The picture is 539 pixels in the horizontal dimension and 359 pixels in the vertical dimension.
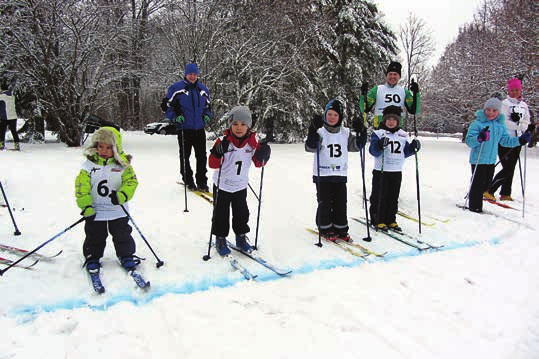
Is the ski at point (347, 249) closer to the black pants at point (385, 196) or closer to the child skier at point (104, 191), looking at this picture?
the black pants at point (385, 196)

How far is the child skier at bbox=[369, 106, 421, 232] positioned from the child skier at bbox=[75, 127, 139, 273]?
3226 millimetres

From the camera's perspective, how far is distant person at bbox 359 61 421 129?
5656 millimetres

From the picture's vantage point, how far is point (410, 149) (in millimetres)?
4988

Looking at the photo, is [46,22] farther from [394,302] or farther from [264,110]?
[394,302]

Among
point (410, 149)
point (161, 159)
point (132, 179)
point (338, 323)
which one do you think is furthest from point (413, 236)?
point (161, 159)

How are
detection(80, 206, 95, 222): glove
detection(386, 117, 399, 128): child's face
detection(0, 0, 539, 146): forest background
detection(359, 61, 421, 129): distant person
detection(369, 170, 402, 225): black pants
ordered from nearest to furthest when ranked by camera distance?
detection(80, 206, 95, 222): glove, detection(386, 117, 399, 128): child's face, detection(369, 170, 402, 225): black pants, detection(359, 61, 421, 129): distant person, detection(0, 0, 539, 146): forest background

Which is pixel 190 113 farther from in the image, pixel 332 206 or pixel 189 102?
pixel 332 206

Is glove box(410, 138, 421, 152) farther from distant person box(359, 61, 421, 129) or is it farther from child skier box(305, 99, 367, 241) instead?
distant person box(359, 61, 421, 129)

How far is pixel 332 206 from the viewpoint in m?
4.64

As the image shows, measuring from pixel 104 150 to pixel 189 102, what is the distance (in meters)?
3.16

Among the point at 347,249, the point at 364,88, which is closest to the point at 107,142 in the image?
the point at 347,249

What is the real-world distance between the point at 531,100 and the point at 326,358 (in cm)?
1588

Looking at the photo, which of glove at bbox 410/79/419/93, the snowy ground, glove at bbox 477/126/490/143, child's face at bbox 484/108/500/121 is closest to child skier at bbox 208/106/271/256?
the snowy ground

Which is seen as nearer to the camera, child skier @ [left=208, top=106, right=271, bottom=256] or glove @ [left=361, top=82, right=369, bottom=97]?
child skier @ [left=208, top=106, right=271, bottom=256]
